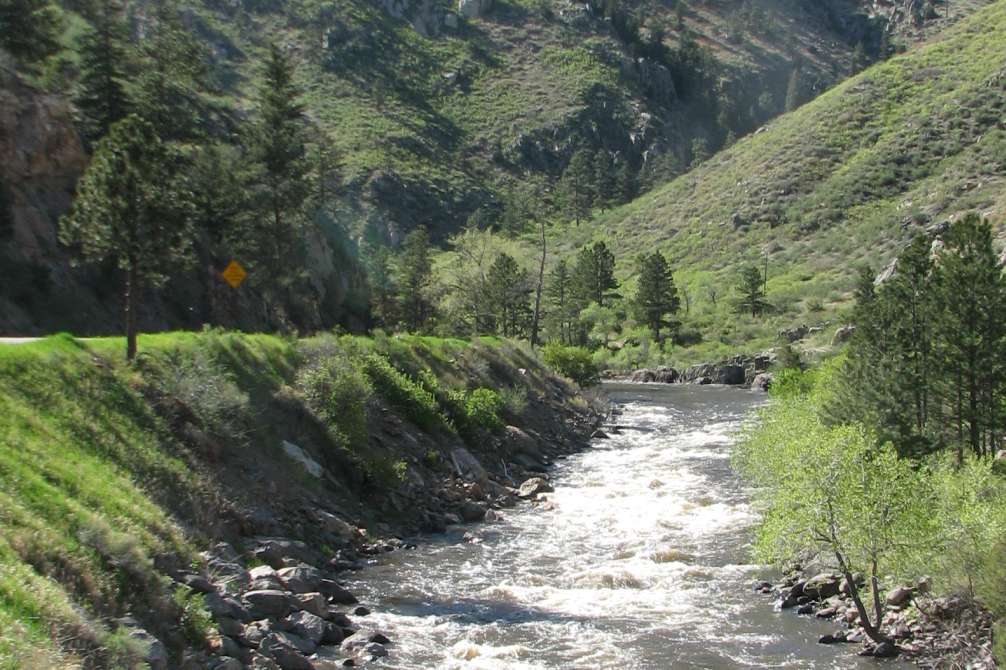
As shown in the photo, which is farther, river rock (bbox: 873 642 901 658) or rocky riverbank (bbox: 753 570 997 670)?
river rock (bbox: 873 642 901 658)

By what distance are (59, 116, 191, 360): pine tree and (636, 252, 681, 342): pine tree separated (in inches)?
3009

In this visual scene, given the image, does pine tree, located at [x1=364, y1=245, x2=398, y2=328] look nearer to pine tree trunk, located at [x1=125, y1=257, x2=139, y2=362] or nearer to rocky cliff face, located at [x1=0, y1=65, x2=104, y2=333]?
rocky cliff face, located at [x1=0, y1=65, x2=104, y2=333]

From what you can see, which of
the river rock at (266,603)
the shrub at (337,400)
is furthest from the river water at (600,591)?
the shrub at (337,400)

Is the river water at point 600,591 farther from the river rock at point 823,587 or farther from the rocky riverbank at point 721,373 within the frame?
the rocky riverbank at point 721,373

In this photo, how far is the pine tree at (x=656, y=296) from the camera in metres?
94.4

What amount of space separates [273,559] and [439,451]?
509 inches

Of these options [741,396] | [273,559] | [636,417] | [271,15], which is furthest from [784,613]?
[271,15]

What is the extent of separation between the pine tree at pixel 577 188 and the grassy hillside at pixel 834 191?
7907mm

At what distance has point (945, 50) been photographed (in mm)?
126625

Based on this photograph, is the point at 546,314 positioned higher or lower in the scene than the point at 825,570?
higher

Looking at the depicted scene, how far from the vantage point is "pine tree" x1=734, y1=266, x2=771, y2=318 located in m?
89.8

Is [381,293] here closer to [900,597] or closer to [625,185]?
[900,597]

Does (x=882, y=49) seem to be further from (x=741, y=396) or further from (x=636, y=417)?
(x=636, y=417)

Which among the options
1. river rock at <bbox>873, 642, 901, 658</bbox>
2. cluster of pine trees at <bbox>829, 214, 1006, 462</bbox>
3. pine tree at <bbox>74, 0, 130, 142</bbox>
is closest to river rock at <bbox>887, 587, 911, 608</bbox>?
river rock at <bbox>873, 642, 901, 658</bbox>
